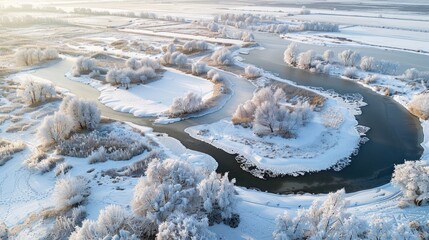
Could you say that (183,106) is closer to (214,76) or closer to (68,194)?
(214,76)

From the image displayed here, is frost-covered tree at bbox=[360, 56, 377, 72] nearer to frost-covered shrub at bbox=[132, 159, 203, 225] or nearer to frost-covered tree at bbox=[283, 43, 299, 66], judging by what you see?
frost-covered tree at bbox=[283, 43, 299, 66]

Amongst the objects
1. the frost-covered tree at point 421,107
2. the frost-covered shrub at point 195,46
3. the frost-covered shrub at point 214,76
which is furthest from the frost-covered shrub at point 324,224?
the frost-covered shrub at point 195,46

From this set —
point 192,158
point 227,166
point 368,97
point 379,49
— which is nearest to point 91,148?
point 192,158

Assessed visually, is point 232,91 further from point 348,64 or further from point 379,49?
point 379,49

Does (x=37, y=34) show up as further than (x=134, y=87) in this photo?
Yes

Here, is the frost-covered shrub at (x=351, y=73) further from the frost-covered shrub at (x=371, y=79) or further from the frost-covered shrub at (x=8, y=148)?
the frost-covered shrub at (x=8, y=148)

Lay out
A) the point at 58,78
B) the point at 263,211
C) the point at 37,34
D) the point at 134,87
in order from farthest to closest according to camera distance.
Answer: the point at 37,34
the point at 58,78
the point at 134,87
the point at 263,211

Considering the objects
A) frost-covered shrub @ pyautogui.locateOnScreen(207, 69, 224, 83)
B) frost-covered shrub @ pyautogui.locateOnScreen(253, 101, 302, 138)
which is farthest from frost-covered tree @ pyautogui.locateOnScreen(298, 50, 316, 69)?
frost-covered shrub @ pyautogui.locateOnScreen(253, 101, 302, 138)
